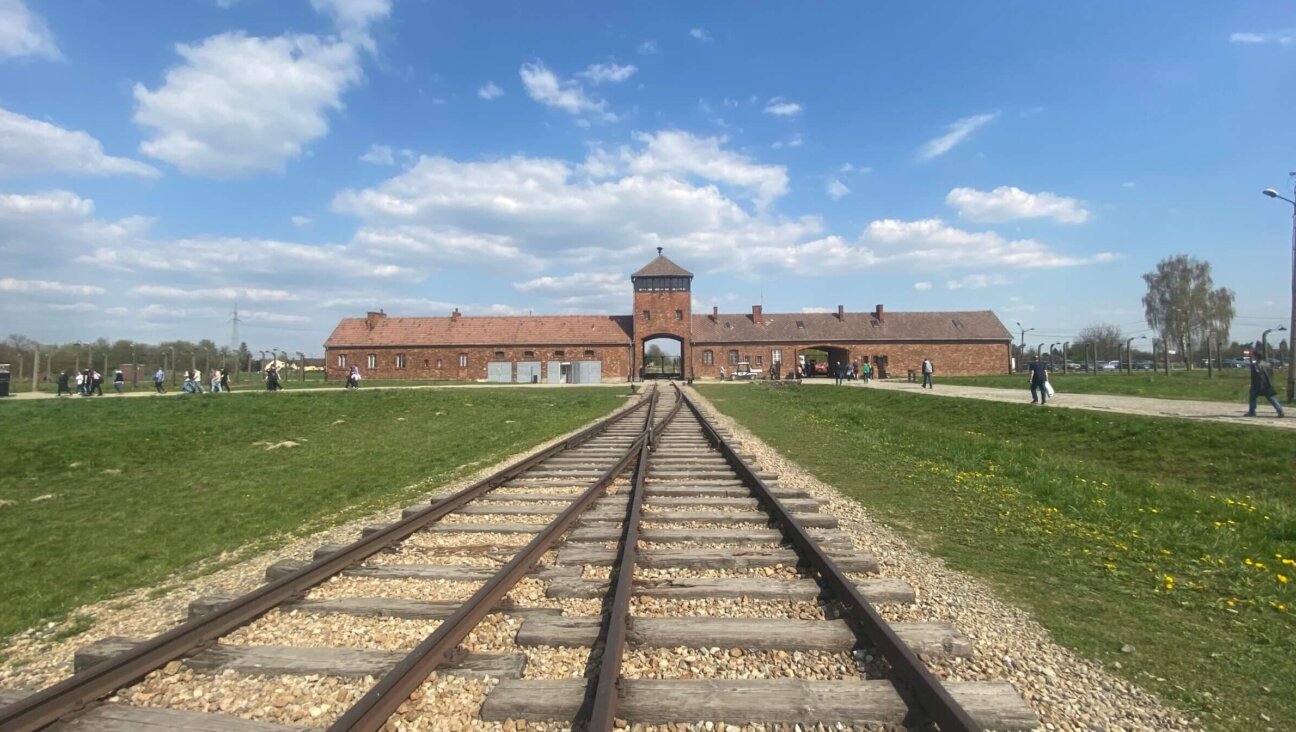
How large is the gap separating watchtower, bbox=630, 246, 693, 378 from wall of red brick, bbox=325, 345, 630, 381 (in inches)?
99.5

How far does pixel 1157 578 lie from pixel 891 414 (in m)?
17.1

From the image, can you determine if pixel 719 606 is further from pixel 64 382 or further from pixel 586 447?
pixel 64 382

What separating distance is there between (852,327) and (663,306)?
18.6 m

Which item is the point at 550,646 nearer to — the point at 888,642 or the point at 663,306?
the point at 888,642

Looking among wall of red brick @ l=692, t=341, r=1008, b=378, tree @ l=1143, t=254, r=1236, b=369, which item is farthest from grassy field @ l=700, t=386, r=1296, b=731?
tree @ l=1143, t=254, r=1236, b=369

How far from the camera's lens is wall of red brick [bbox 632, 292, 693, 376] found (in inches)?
A: 2346

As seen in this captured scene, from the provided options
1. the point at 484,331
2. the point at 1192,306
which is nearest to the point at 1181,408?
the point at 484,331

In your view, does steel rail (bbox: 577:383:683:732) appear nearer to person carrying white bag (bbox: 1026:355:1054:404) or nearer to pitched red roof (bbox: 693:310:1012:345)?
person carrying white bag (bbox: 1026:355:1054:404)

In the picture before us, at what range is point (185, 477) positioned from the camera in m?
11.0

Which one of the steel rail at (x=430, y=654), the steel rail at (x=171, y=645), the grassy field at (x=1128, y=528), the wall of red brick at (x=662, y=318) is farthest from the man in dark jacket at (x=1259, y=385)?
the wall of red brick at (x=662, y=318)

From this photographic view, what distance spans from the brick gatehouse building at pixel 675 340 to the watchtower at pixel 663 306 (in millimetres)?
95

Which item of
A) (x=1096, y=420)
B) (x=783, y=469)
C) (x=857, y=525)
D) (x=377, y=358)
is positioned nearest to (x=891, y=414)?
(x=1096, y=420)

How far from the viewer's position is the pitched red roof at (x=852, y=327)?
60062mm

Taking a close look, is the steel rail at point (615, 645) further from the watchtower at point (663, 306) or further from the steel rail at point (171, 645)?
the watchtower at point (663, 306)
